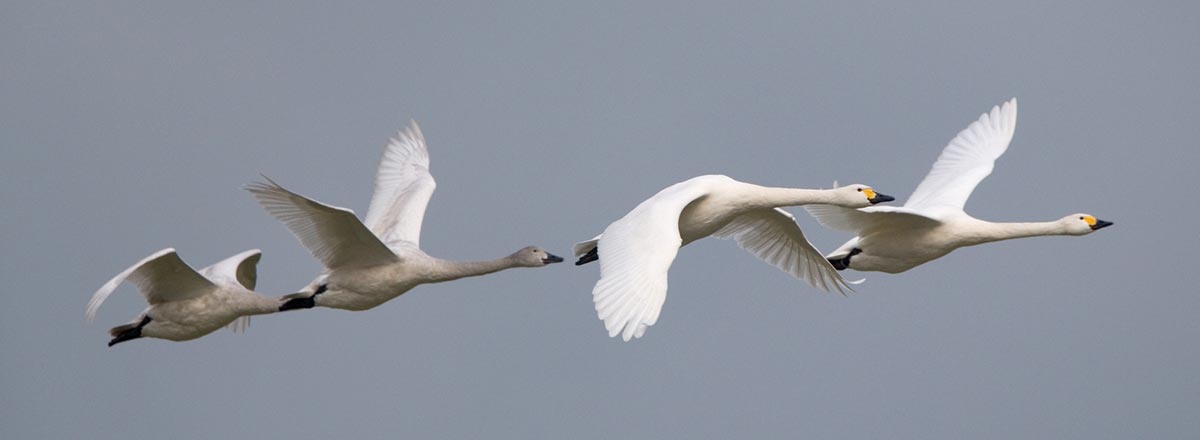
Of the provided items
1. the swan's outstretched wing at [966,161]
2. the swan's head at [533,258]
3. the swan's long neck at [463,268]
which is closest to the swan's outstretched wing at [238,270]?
the swan's long neck at [463,268]

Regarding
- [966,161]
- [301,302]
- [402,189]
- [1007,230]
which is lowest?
[1007,230]

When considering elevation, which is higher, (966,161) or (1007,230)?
(966,161)

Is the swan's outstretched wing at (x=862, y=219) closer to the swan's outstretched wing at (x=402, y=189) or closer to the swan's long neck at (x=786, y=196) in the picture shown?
the swan's long neck at (x=786, y=196)

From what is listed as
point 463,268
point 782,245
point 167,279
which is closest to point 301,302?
point 167,279

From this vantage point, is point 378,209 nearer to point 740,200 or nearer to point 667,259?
point 740,200

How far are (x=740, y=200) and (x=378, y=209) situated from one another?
22.4ft

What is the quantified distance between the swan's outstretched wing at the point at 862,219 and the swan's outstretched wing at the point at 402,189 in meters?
5.44

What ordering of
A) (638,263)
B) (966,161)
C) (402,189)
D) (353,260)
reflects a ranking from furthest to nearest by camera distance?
(966,161) < (402,189) < (353,260) < (638,263)

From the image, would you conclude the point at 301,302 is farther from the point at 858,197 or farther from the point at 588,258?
the point at 858,197

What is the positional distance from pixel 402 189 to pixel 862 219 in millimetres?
6844

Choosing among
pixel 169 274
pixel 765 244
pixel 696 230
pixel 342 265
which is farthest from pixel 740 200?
pixel 169 274

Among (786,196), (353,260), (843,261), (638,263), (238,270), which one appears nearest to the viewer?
(638,263)

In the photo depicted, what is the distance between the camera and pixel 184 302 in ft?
88.4

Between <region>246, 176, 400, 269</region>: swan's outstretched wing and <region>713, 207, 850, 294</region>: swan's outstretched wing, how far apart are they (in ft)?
15.1
